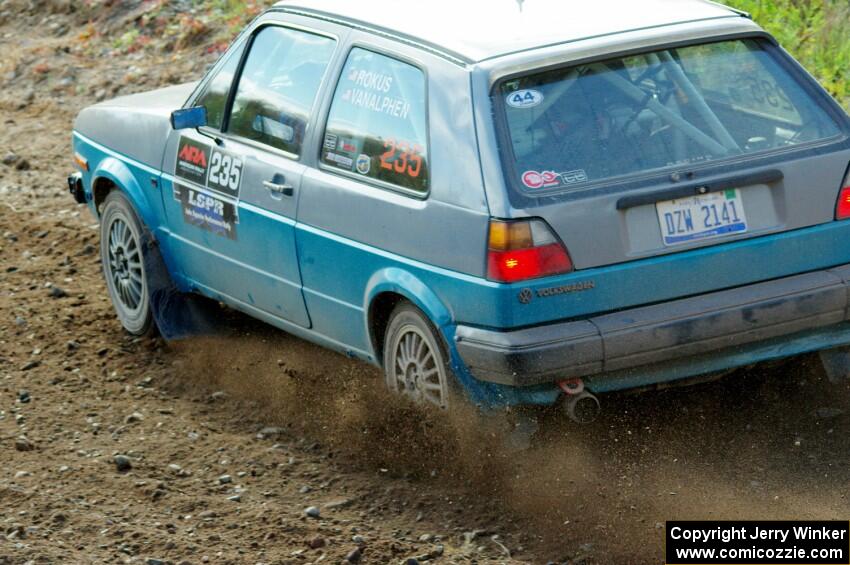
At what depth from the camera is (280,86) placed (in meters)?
6.15

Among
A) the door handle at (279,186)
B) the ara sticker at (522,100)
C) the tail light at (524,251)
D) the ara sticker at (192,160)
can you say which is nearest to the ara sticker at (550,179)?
the tail light at (524,251)

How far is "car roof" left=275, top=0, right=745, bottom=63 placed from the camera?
5254 millimetres

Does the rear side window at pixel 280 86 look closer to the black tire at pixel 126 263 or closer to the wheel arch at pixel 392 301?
the wheel arch at pixel 392 301

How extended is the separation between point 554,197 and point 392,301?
956mm

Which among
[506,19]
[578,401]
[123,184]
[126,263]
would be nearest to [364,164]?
[506,19]

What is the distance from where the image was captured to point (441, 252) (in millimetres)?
5113

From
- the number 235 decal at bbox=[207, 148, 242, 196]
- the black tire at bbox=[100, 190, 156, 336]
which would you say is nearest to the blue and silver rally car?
the number 235 decal at bbox=[207, 148, 242, 196]

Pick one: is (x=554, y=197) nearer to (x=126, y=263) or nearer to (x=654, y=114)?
(x=654, y=114)

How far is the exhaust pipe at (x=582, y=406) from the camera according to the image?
199 inches

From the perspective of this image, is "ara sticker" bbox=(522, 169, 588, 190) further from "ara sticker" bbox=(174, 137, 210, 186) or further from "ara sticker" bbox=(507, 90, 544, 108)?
"ara sticker" bbox=(174, 137, 210, 186)

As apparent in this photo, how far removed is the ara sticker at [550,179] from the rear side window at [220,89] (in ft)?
6.70

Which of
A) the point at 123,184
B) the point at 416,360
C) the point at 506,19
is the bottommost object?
the point at 123,184

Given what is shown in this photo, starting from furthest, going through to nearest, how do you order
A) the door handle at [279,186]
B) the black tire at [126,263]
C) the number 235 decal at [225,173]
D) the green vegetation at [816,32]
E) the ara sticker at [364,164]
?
1. the green vegetation at [816,32]
2. the black tire at [126,263]
3. the number 235 decal at [225,173]
4. the door handle at [279,186]
5. the ara sticker at [364,164]

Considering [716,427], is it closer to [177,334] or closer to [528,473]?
[528,473]
